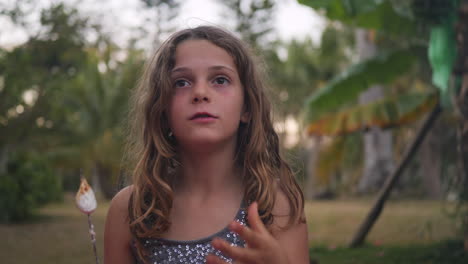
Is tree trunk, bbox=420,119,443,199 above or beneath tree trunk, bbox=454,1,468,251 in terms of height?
beneath

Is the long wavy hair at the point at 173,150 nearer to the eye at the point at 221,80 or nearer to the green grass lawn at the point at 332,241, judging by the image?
the eye at the point at 221,80

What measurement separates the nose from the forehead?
10cm

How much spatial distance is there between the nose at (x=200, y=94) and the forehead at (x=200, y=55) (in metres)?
0.10

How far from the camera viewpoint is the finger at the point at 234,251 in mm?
1167

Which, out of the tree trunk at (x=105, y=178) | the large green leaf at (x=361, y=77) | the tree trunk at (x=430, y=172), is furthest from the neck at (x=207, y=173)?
the tree trunk at (x=105, y=178)

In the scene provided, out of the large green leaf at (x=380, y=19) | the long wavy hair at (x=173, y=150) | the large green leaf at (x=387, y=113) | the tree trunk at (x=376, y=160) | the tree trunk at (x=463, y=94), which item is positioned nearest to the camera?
the long wavy hair at (x=173, y=150)

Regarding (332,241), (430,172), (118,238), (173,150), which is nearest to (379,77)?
(332,241)

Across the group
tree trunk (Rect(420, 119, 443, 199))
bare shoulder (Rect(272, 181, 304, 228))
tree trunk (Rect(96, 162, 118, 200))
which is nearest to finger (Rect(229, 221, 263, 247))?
bare shoulder (Rect(272, 181, 304, 228))

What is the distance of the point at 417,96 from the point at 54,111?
3.46m

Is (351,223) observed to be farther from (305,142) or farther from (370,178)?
(305,142)

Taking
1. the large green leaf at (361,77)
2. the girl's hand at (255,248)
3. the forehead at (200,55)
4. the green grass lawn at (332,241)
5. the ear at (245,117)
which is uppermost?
the forehead at (200,55)

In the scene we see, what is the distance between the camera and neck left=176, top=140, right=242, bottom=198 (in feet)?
5.73

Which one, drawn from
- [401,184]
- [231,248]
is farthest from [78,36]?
[401,184]

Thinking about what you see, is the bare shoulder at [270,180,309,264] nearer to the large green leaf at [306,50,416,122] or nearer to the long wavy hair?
the long wavy hair
